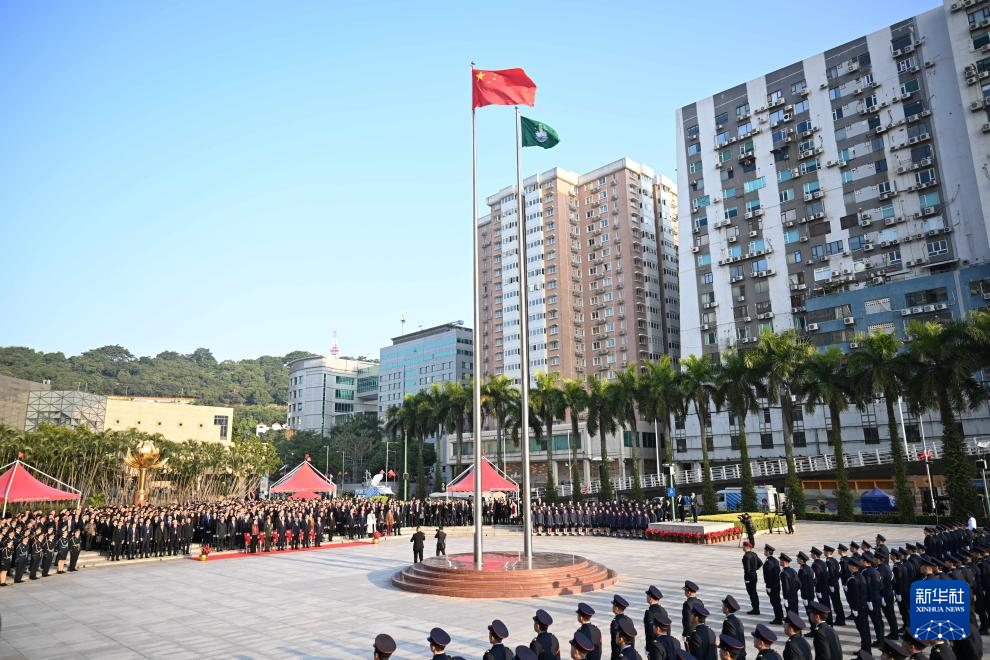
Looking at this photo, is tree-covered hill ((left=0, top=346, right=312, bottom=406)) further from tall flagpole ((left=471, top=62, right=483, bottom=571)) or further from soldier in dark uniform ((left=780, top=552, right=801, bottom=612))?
soldier in dark uniform ((left=780, top=552, right=801, bottom=612))

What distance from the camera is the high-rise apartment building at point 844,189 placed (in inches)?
2205

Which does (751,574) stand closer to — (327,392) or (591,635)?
(591,635)

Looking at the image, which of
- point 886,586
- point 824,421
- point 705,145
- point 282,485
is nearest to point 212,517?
point 282,485

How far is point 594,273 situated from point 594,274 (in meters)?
0.17

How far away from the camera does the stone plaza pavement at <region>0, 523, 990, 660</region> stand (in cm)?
1271

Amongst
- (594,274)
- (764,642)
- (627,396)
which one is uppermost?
(594,274)

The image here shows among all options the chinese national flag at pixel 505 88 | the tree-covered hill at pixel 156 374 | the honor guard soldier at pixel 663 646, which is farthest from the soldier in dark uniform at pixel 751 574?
the tree-covered hill at pixel 156 374

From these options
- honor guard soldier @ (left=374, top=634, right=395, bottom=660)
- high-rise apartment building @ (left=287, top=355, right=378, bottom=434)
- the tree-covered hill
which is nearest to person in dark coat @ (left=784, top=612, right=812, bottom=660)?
honor guard soldier @ (left=374, top=634, right=395, bottom=660)

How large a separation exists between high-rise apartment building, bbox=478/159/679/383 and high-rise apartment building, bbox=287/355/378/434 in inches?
1934

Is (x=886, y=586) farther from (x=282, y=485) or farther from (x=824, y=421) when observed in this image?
(x=824, y=421)

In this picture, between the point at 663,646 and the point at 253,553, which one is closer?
the point at 663,646

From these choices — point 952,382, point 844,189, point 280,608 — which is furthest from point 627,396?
point 280,608

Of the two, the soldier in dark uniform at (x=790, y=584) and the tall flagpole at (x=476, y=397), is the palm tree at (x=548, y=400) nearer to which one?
the tall flagpole at (x=476, y=397)

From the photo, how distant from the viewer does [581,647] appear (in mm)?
7637
